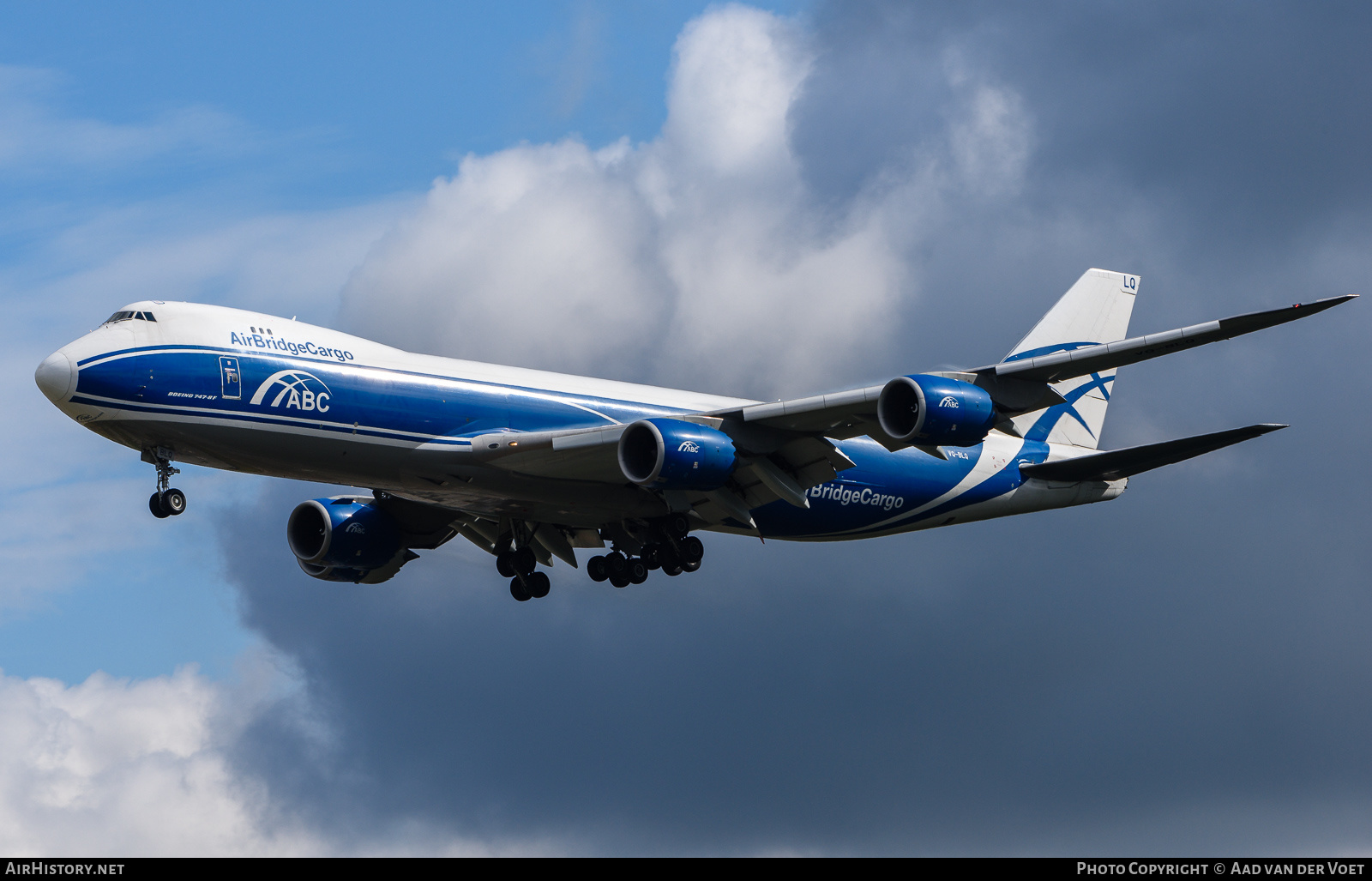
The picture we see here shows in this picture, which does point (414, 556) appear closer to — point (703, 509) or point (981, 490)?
point (703, 509)

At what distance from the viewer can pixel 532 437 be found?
34.3 m

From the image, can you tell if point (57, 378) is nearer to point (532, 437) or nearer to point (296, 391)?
point (296, 391)

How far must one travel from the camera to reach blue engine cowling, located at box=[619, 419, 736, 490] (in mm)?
33188

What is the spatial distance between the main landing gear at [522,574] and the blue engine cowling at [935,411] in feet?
43.0

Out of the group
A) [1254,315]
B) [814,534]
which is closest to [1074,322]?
[814,534]

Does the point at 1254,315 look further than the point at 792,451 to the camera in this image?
No

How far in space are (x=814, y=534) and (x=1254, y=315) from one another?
16.0 m

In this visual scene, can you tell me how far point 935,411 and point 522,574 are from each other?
48.7 feet

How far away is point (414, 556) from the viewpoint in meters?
43.3

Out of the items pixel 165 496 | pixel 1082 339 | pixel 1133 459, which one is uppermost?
pixel 1082 339

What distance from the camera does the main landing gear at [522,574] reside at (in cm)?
4162

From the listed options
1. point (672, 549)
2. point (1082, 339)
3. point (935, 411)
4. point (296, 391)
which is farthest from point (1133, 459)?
point (296, 391)

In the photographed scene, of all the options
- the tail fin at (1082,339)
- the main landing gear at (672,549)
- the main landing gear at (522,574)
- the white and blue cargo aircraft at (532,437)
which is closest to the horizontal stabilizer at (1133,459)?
the white and blue cargo aircraft at (532,437)
